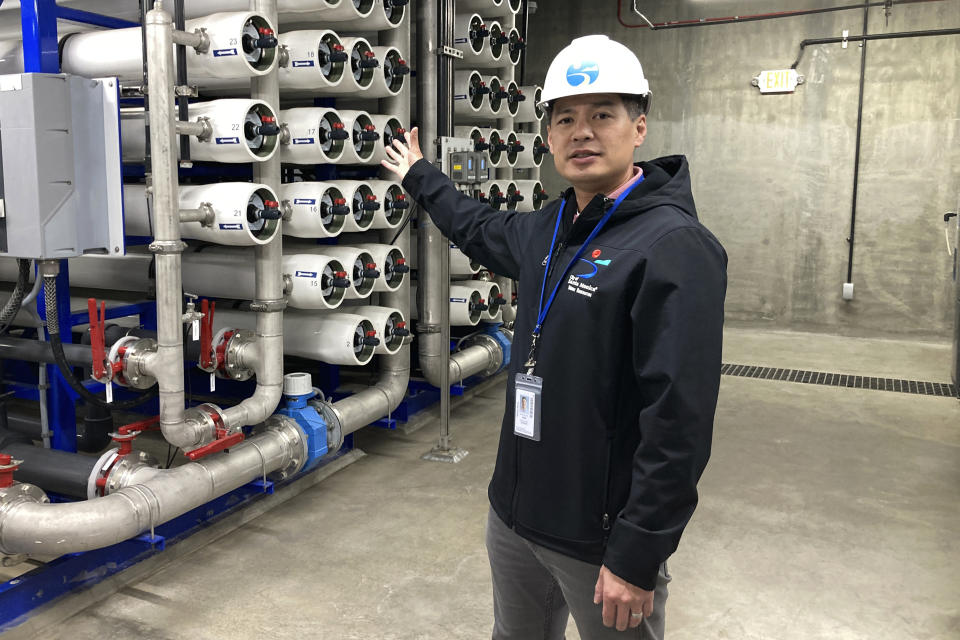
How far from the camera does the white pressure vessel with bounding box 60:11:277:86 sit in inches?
108

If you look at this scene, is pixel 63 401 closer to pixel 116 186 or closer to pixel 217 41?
pixel 116 186

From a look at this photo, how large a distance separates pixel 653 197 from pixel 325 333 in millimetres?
2269

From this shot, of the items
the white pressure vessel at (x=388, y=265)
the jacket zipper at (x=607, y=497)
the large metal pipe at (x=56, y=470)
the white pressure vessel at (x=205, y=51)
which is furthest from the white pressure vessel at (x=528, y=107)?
the jacket zipper at (x=607, y=497)

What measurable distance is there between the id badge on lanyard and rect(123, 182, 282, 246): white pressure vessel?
1657mm

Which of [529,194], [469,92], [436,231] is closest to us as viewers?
[436,231]

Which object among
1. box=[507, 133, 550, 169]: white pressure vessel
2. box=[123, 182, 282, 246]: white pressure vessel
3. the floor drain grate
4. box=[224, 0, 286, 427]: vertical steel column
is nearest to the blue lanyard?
box=[123, 182, 282, 246]: white pressure vessel

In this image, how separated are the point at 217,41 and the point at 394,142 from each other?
0.96 meters

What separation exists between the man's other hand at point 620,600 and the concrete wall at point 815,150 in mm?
6108

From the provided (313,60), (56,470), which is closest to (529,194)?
(313,60)

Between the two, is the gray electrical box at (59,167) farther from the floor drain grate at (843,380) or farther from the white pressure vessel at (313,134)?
the floor drain grate at (843,380)

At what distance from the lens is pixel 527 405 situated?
1.46 m

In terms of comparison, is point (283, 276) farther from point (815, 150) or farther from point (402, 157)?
point (815, 150)

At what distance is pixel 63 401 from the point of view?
9.65ft

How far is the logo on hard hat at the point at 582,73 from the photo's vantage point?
1372mm
